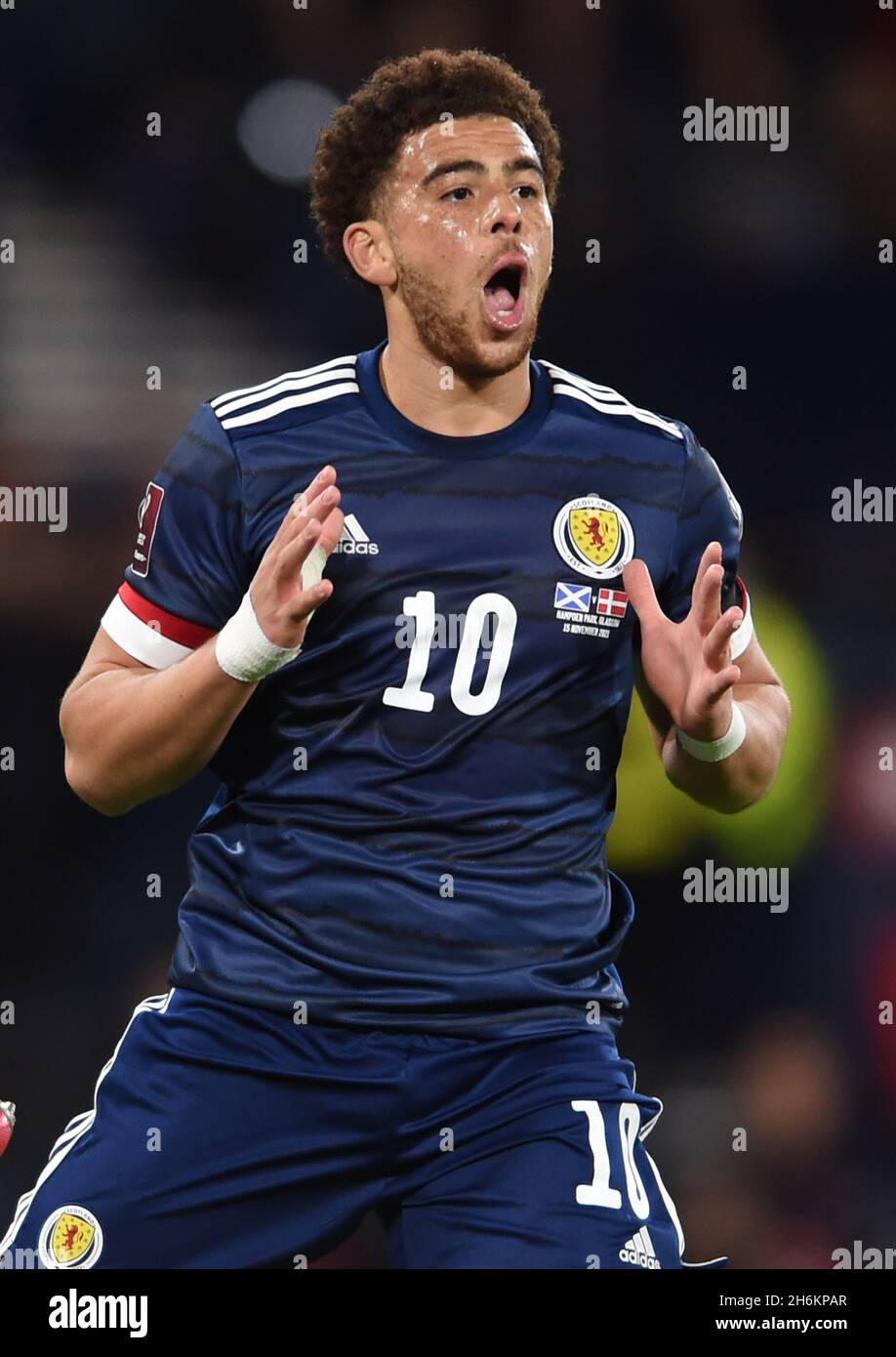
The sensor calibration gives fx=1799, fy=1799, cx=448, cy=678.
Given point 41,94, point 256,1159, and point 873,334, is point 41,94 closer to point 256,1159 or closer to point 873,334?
point 873,334

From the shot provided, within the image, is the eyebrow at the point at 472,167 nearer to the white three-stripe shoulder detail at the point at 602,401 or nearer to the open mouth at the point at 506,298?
the open mouth at the point at 506,298

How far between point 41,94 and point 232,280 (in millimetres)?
658

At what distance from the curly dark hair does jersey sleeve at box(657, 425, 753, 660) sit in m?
0.55

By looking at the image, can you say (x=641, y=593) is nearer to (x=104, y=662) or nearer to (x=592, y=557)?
(x=592, y=557)

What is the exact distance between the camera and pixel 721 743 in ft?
8.49

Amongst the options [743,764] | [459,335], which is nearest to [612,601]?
[743,764]

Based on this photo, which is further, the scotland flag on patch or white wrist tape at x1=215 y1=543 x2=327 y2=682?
the scotland flag on patch

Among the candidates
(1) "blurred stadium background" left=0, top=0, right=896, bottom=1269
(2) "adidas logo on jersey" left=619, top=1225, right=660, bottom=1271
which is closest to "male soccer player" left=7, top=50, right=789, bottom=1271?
(2) "adidas logo on jersey" left=619, top=1225, right=660, bottom=1271

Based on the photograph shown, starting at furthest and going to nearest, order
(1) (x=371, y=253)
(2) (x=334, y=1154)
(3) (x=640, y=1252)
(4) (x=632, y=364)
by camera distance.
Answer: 1. (4) (x=632, y=364)
2. (1) (x=371, y=253)
3. (2) (x=334, y=1154)
4. (3) (x=640, y=1252)

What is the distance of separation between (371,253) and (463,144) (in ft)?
0.76

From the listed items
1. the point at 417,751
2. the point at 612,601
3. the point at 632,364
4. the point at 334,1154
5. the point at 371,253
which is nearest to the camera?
the point at 334,1154

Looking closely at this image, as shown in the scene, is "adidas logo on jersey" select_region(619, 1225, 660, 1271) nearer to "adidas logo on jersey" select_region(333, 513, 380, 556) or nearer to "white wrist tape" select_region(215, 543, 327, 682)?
"white wrist tape" select_region(215, 543, 327, 682)

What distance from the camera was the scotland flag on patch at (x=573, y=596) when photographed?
2586mm

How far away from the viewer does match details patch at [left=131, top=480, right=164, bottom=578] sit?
263 cm
